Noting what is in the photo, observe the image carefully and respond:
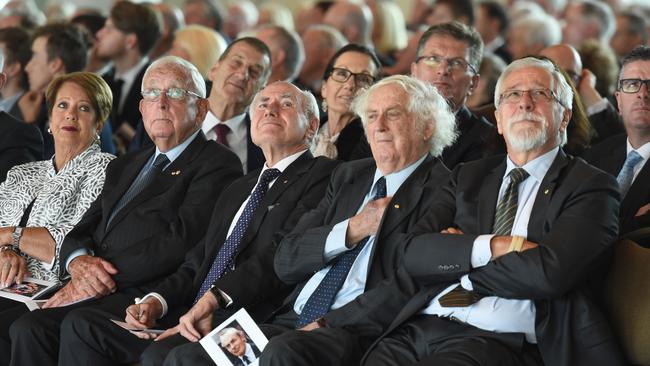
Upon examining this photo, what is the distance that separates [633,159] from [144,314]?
2076 mm

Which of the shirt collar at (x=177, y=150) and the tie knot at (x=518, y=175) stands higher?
the shirt collar at (x=177, y=150)

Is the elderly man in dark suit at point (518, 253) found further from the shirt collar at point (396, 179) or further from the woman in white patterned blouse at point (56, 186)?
the woman in white patterned blouse at point (56, 186)

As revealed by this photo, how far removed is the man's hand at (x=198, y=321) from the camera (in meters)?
4.19

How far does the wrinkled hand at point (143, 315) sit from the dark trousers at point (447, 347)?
1048mm

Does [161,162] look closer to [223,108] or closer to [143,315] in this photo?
[143,315]

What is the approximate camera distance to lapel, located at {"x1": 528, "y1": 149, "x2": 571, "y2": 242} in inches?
144

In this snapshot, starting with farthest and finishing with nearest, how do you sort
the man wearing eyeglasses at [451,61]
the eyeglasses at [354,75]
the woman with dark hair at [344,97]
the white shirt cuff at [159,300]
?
1. the eyeglasses at [354,75]
2. the woman with dark hair at [344,97]
3. the man wearing eyeglasses at [451,61]
4. the white shirt cuff at [159,300]

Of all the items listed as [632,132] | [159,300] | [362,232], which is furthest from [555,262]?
[159,300]

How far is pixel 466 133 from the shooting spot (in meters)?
4.90

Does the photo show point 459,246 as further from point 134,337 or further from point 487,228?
point 134,337

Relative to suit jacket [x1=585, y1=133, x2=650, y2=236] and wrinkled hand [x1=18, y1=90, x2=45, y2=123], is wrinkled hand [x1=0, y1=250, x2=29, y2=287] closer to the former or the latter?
A: wrinkled hand [x1=18, y1=90, x2=45, y2=123]

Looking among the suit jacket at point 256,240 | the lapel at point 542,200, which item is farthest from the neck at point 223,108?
the lapel at point 542,200

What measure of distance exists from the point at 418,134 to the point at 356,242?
515 millimetres

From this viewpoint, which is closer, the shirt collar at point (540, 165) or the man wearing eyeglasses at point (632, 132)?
the shirt collar at point (540, 165)
